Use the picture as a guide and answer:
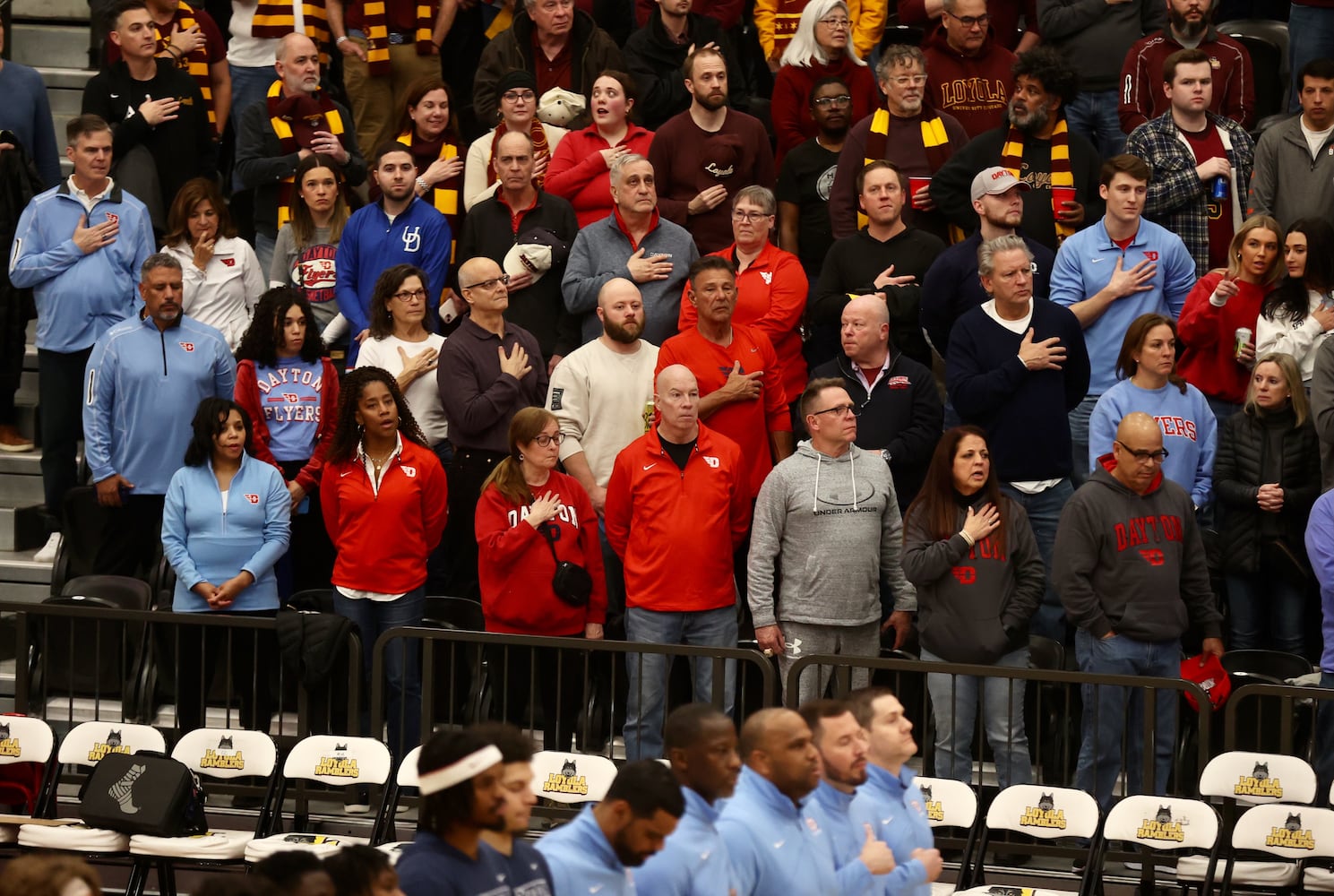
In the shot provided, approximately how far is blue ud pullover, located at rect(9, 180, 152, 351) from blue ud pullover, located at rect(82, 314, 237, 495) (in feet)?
1.99

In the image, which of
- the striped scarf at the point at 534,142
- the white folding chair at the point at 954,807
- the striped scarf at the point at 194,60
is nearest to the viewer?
the white folding chair at the point at 954,807

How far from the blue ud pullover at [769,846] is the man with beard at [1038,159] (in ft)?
17.3

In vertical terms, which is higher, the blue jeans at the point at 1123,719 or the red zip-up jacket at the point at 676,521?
the red zip-up jacket at the point at 676,521

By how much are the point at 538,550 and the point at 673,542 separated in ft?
2.16

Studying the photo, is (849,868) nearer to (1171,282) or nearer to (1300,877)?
(1300,877)

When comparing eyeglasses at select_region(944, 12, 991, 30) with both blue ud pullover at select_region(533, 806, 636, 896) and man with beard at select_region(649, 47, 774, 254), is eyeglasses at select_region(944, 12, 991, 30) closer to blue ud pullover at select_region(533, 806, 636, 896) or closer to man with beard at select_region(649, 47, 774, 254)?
man with beard at select_region(649, 47, 774, 254)

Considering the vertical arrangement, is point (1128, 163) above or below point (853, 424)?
above

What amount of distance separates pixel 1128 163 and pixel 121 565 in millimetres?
5967

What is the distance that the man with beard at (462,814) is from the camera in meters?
5.57

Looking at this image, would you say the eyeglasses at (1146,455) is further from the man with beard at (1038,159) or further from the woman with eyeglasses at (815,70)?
the woman with eyeglasses at (815,70)

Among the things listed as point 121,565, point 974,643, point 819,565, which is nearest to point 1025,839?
point 974,643

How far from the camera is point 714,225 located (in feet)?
36.7

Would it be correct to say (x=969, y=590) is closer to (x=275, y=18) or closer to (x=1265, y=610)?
(x=1265, y=610)

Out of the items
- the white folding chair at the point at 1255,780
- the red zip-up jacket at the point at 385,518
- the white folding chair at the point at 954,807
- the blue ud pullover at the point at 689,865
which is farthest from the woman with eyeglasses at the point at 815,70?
the blue ud pullover at the point at 689,865
